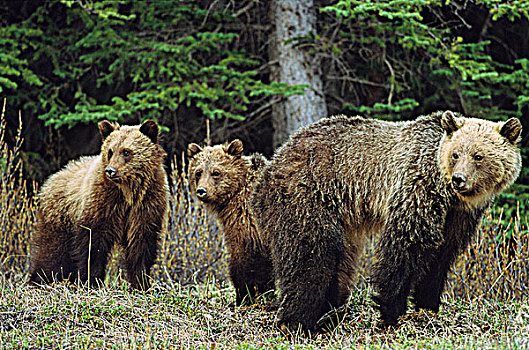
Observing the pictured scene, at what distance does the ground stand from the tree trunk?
382 centimetres

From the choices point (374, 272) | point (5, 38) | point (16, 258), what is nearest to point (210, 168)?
point (374, 272)

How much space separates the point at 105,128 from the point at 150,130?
0.49m

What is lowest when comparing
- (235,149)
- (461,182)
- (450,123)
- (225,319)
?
(225,319)

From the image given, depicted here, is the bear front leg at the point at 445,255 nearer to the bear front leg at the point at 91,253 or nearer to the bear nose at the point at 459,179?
the bear nose at the point at 459,179

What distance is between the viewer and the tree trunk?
9.46m

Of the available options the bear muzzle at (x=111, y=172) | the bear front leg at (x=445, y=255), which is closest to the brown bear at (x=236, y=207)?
the bear muzzle at (x=111, y=172)

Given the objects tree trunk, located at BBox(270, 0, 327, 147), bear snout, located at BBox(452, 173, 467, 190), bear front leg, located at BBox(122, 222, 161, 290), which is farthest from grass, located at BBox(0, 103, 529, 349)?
tree trunk, located at BBox(270, 0, 327, 147)

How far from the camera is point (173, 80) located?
9.23 meters

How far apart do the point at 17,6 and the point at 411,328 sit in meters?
9.62

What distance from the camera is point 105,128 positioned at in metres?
6.51

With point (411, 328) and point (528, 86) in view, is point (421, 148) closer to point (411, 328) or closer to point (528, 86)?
point (411, 328)

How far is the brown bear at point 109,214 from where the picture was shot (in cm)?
624

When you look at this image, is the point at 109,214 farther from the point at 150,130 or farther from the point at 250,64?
the point at 250,64

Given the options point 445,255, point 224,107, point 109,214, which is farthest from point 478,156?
point 224,107
